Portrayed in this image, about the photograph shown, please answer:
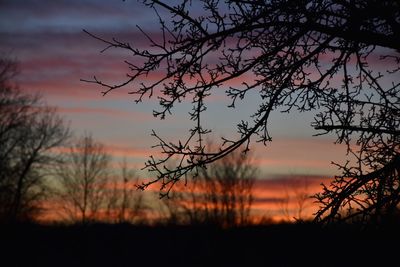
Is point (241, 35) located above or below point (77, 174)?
below

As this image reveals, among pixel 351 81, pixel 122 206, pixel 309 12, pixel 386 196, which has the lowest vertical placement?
pixel 386 196

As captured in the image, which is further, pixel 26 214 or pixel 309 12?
pixel 26 214

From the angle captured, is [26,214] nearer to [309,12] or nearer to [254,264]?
[254,264]

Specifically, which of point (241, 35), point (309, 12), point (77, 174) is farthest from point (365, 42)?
point (77, 174)

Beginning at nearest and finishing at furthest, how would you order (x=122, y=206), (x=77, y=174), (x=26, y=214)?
(x=26, y=214)
(x=77, y=174)
(x=122, y=206)

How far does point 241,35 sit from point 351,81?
5.66ft

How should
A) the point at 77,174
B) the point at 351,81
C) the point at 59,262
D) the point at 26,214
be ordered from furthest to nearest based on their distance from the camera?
the point at 77,174 < the point at 59,262 < the point at 26,214 < the point at 351,81

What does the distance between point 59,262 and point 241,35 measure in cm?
3718

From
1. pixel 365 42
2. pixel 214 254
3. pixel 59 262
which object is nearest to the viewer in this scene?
pixel 365 42

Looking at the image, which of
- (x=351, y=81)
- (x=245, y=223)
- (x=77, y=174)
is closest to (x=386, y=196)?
(x=351, y=81)

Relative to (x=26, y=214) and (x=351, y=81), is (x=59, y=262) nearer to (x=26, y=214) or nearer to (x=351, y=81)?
(x=26, y=214)

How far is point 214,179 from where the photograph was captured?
177ft

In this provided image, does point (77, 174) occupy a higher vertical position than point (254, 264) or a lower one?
higher

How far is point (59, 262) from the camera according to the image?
136ft
